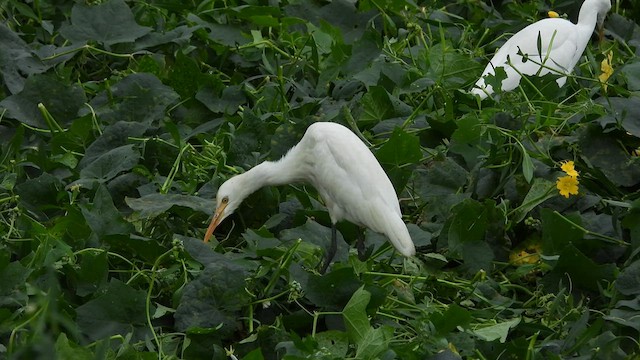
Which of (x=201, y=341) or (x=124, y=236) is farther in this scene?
(x=124, y=236)

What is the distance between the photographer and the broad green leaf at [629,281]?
4805 mm

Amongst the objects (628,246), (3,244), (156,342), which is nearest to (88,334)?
(156,342)

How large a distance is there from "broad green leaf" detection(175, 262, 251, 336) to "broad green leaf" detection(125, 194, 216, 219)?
0.57 metres

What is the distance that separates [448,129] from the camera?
6.05 meters

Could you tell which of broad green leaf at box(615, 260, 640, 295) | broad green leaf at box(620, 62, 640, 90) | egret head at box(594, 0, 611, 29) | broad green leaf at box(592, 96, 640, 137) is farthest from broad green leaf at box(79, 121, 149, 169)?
egret head at box(594, 0, 611, 29)

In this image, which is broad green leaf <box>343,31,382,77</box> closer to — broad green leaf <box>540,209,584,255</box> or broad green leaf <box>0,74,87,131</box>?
broad green leaf <box>0,74,87,131</box>

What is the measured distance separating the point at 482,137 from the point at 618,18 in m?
2.42

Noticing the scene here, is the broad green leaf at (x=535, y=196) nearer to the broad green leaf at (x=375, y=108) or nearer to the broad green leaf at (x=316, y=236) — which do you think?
the broad green leaf at (x=316, y=236)

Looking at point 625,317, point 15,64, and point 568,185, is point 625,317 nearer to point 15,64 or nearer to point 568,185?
point 568,185

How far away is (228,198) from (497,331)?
1294 mm

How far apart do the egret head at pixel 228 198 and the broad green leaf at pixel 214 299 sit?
28.1 inches

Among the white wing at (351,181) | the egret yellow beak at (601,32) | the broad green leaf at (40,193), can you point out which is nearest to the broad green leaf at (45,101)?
the broad green leaf at (40,193)

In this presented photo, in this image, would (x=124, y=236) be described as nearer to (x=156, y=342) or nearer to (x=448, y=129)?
(x=156, y=342)

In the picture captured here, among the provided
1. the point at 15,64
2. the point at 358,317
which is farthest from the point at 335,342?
the point at 15,64
